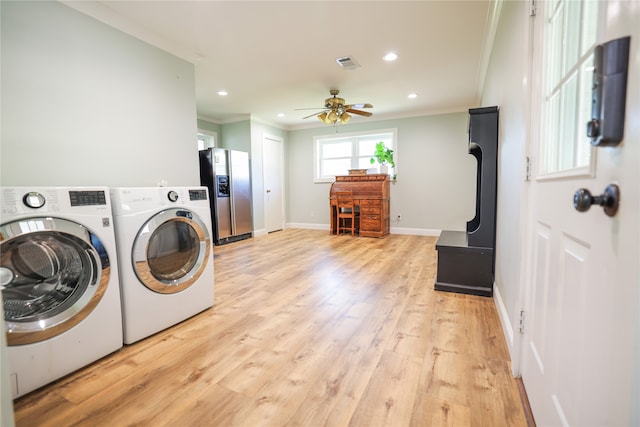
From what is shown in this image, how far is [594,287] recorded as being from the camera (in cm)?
64

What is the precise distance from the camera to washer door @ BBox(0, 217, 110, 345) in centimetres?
120

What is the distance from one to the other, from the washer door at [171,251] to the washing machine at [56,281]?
0.52 ft

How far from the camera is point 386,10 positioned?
225 cm

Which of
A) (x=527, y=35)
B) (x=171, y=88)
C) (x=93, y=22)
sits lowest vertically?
(x=527, y=35)

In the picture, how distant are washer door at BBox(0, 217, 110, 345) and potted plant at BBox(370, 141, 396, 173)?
15.1ft

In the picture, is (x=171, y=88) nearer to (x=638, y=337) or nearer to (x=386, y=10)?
(x=386, y=10)

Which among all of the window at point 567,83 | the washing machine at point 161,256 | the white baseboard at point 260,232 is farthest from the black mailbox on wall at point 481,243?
the white baseboard at point 260,232

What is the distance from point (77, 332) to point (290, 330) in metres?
1.09

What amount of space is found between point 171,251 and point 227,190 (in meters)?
3.09

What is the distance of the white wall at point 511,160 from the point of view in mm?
1328

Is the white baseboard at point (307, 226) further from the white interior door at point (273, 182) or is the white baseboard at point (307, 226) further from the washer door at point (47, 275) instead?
the washer door at point (47, 275)

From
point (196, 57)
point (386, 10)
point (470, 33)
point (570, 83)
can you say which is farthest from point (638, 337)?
point (196, 57)

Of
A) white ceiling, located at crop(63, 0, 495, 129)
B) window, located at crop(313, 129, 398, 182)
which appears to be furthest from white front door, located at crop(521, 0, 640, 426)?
window, located at crop(313, 129, 398, 182)

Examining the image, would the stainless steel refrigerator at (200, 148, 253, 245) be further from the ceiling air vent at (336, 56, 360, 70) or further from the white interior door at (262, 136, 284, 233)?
the ceiling air vent at (336, 56, 360, 70)
